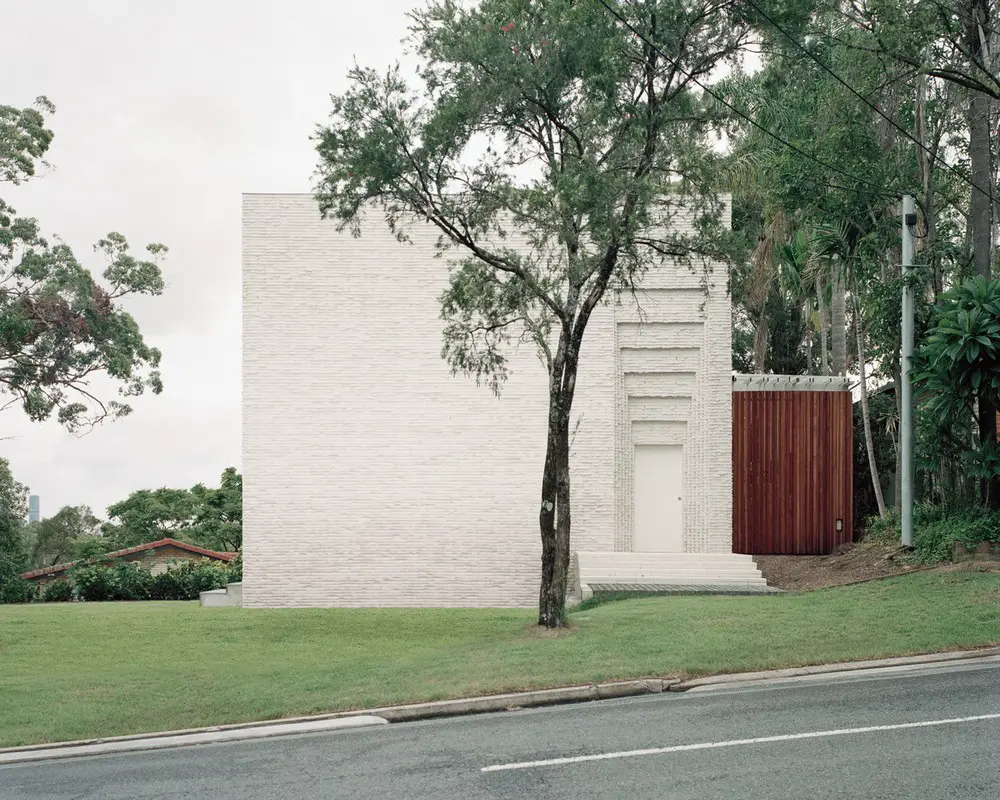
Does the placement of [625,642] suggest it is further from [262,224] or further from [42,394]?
[42,394]

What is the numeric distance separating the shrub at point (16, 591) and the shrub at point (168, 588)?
13.9 feet

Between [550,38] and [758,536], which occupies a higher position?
[550,38]

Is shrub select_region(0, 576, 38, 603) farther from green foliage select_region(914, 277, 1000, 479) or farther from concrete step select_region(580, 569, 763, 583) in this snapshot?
green foliage select_region(914, 277, 1000, 479)

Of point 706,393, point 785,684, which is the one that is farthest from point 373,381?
point 785,684

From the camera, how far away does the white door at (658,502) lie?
24188 millimetres

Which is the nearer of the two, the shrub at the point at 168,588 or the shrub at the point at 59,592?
the shrub at the point at 168,588

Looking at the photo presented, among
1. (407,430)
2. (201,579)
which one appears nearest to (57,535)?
(201,579)

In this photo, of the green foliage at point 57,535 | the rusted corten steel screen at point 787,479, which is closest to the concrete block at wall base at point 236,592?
the rusted corten steel screen at point 787,479

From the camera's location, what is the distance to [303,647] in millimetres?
16391

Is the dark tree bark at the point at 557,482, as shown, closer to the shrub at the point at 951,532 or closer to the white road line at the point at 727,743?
the white road line at the point at 727,743

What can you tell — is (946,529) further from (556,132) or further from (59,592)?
(59,592)

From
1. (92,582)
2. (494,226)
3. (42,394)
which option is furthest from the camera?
(92,582)

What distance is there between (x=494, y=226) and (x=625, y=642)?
6.12 metres

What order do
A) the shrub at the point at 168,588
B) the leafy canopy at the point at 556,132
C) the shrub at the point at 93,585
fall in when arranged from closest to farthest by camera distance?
the leafy canopy at the point at 556,132
the shrub at the point at 93,585
the shrub at the point at 168,588
